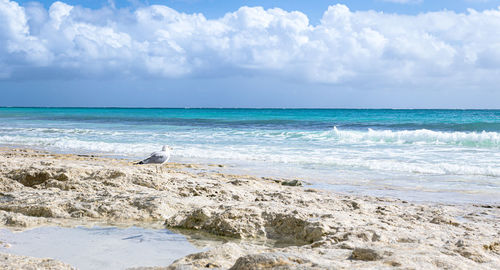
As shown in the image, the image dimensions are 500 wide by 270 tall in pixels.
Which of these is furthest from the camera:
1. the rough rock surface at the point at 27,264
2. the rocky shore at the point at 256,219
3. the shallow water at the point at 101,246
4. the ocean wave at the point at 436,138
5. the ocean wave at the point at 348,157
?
the ocean wave at the point at 436,138

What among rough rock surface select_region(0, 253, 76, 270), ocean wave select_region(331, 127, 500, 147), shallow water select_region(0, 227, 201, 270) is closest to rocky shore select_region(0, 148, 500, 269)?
rough rock surface select_region(0, 253, 76, 270)

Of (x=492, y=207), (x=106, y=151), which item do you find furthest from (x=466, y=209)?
(x=106, y=151)

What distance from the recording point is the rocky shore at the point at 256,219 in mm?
3094

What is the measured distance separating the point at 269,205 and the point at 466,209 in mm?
3061

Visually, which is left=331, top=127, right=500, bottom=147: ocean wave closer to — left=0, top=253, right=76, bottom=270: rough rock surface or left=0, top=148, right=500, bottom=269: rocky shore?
left=0, top=148, right=500, bottom=269: rocky shore

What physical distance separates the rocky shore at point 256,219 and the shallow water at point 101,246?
0.26 meters

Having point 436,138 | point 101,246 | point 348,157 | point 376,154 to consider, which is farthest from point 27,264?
point 436,138

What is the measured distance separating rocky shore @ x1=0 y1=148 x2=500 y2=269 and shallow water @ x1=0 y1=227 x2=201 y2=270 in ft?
0.85

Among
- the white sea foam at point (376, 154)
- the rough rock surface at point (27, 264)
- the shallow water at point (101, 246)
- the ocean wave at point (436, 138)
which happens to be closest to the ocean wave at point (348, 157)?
the white sea foam at point (376, 154)

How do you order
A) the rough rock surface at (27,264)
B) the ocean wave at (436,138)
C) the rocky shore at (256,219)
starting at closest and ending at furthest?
Result: the rough rock surface at (27,264)
the rocky shore at (256,219)
the ocean wave at (436,138)

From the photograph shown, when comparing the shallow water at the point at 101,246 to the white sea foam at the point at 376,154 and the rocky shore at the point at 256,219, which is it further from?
the white sea foam at the point at 376,154

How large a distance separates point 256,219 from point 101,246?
145 centimetres

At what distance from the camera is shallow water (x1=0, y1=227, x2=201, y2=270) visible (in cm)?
344

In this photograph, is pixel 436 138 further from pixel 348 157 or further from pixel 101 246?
pixel 101 246
